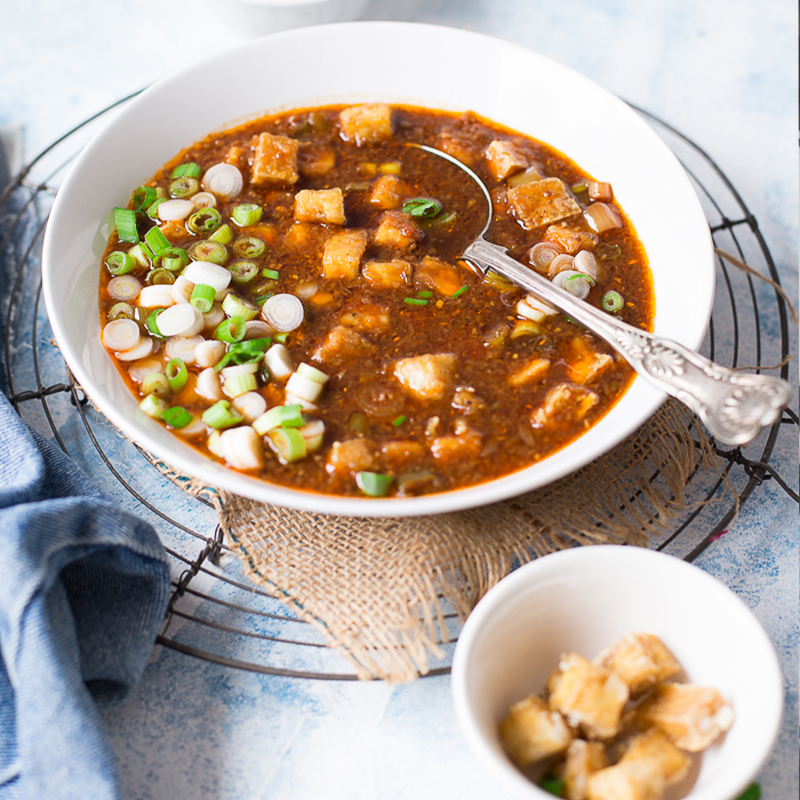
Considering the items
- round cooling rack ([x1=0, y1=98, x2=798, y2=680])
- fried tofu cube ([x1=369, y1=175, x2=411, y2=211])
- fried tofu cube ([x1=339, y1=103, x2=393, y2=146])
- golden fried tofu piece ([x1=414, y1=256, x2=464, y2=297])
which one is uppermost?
fried tofu cube ([x1=339, y1=103, x2=393, y2=146])

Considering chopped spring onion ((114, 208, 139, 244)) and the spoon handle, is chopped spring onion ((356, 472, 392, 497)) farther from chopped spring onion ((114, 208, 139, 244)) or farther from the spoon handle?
chopped spring onion ((114, 208, 139, 244))

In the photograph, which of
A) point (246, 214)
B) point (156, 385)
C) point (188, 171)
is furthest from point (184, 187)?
point (156, 385)

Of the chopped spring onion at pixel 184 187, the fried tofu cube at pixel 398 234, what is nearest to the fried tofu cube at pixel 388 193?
the fried tofu cube at pixel 398 234

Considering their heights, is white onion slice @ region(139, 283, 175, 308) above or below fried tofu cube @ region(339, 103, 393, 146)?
below

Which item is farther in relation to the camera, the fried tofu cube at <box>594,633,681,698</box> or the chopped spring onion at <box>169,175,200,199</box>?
the chopped spring onion at <box>169,175,200,199</box>

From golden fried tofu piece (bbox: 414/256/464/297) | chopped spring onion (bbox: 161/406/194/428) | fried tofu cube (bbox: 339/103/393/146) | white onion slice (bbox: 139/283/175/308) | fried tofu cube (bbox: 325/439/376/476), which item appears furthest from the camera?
fried tofu cube (bbox: 339/103/393/146)

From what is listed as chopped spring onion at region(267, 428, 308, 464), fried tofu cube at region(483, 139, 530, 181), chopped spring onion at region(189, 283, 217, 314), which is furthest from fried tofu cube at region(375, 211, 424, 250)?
chopped spring onion at region(267, 428, 308, 464)

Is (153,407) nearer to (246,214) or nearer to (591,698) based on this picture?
(246,214)
